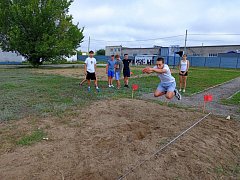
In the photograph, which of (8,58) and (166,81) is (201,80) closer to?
(166,81)

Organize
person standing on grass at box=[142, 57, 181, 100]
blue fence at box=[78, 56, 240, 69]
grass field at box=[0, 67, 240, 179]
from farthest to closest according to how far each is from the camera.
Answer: blue fence at box=[78, 56, 240, 69], person standing on grass at box=[142, 57, 181, 100], grass field at box=[0, 67, 240, 179]

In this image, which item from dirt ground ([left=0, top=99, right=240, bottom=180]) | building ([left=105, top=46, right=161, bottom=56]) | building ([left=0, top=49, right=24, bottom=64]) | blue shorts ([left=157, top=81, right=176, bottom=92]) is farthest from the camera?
building ([left=105, top=46, right=161, bottom=56])

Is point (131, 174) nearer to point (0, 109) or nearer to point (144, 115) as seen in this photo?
point (144, 115)

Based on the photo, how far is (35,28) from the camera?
2408cm

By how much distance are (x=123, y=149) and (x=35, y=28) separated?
23.2 meters

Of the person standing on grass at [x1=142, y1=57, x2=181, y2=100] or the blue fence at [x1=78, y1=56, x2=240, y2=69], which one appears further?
the blue fence at [x1=78, y1=56, x2=240, y2=69]

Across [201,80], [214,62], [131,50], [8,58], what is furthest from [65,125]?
[131,50]

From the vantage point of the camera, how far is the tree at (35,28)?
23.4 m

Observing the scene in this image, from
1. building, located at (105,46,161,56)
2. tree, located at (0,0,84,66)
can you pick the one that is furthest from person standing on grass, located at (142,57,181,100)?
building, located at (105,46,161,56)

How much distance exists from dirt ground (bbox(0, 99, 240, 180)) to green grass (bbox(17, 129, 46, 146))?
0.15 metres

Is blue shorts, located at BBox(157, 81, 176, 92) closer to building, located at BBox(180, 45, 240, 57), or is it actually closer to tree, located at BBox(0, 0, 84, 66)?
tree, located at BBox(0, 0, 84, 66)

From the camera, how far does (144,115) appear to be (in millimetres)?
6242

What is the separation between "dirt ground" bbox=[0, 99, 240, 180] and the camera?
3.31 meters

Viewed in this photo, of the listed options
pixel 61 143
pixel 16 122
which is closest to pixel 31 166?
pixel 61 143
